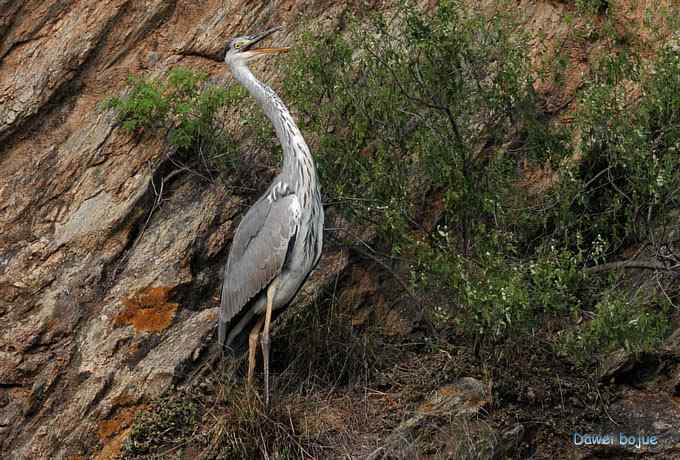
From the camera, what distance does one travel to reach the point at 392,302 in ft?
24.4

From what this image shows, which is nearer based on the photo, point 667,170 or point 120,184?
point 667,170

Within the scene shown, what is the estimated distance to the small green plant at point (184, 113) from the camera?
23.2 feet

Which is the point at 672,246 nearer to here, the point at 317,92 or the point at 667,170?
the point at 667,170

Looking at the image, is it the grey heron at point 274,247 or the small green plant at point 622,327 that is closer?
the small green plant at point 622,327

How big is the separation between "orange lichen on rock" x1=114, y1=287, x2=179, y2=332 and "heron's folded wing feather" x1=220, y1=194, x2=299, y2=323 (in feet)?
2.19

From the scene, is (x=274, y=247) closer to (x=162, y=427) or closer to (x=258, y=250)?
(x=258, y=250)

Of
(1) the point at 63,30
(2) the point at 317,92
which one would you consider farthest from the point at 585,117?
(1) the point at 63,30

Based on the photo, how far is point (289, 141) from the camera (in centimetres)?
645

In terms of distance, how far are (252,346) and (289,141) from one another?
1.35 meters

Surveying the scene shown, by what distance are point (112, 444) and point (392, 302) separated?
90.8 inches

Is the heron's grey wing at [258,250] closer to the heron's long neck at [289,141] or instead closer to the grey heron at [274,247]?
the grey heron at [274,247]

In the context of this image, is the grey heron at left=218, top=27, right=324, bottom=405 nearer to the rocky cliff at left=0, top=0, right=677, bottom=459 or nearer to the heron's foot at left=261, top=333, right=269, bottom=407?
the heron's foot at left=261, top=333, right=269, bottom=407

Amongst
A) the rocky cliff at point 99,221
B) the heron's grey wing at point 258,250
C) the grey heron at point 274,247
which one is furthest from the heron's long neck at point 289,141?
the rocky cliff at point 99,221

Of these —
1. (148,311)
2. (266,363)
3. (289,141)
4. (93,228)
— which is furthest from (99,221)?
(266,363)
